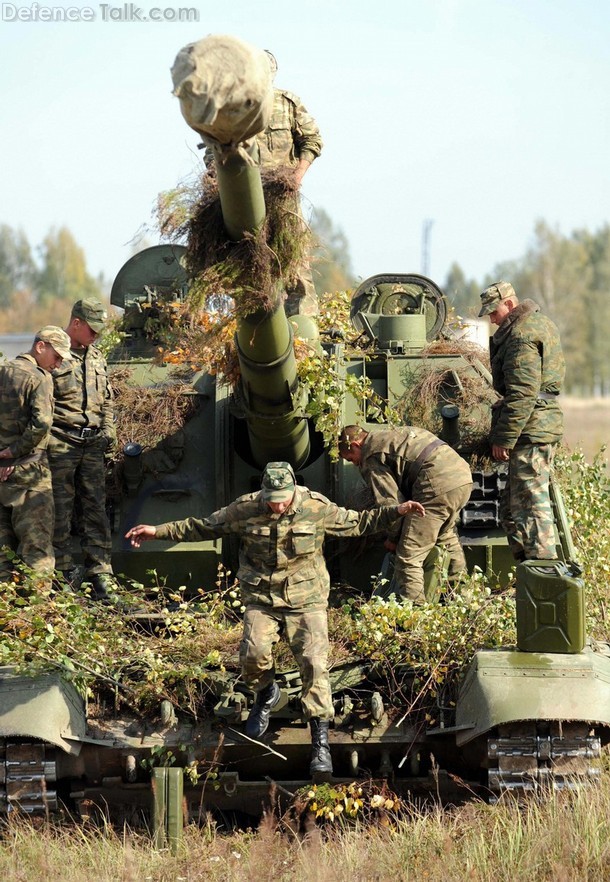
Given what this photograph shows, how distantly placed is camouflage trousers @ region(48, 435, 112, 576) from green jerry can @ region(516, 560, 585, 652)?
2906 mm

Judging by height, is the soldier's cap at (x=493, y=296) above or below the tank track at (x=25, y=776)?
above

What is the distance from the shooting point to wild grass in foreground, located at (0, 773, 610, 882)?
7.06 m

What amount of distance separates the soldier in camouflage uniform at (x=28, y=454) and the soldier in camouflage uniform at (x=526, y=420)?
2852mm

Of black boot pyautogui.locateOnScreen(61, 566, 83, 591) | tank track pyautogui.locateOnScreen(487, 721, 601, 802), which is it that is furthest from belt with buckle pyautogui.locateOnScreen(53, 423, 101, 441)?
tank track pyautogui.locateOnScreen(487, 721, 601, 802)

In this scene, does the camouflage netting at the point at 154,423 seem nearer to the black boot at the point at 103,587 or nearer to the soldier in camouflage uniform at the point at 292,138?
the black boot at the point at 103,587

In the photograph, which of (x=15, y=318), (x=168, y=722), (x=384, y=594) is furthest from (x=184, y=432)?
(x=15, y=318)

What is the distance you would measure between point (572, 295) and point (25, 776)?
5501 cm

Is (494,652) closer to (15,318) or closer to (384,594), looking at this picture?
(384,594)

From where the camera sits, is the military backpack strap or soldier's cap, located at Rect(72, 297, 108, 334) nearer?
the military backpack strap

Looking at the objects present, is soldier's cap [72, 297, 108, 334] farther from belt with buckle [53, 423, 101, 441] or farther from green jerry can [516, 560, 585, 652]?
green jerry can [516, 560, 585, 652]

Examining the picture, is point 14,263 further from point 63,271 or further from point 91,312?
point 91,312

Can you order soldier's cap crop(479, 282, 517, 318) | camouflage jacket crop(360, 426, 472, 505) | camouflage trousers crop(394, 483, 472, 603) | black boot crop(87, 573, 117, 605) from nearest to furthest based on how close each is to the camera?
1. black boot crop(87, 573, 117, 605)
2. camouflage trousers crop(394, 483, 472, 603)
3. camouflage jacket crop(360, 426, 472, 505)
4. soldier's cap crop(479, 282, 517, 318)

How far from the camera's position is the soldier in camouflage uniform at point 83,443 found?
973 cm

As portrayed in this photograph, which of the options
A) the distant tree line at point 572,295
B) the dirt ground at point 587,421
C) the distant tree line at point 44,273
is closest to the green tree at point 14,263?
the distant tree line at point 44,273
